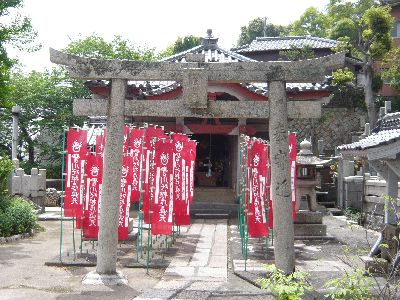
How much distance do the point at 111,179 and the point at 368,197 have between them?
39.5ft

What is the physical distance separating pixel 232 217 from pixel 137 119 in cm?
557

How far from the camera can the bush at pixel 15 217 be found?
1451cm

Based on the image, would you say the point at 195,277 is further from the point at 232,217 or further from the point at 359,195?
the point at 359,195

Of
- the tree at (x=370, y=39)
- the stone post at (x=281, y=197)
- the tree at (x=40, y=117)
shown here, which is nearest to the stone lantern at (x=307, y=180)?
the stone post at (x=281, y=197)

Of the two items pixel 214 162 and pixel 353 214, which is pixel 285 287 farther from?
pixel 214 162

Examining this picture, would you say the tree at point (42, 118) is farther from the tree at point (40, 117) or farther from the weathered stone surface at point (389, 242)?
the weathered stone surface at point (389, 242)

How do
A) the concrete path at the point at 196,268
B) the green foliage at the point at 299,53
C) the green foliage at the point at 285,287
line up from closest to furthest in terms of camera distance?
the green foliage at the point at 285,287 → the concrete path at the point at 196,268 → the green foliage at the point at 299,53

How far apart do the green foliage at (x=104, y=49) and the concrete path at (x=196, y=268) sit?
2219 cm

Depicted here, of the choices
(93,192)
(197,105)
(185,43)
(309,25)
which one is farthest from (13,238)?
(309,25)

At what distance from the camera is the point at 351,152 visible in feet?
33.3

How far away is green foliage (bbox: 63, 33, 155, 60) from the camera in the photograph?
35188 millimetres

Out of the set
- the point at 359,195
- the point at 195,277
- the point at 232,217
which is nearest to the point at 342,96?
the point at 359,195

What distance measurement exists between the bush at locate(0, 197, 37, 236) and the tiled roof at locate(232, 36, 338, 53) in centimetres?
2769

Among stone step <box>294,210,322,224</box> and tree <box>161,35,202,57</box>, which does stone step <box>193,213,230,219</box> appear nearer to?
stone step <box>294,210,322,224</box>
